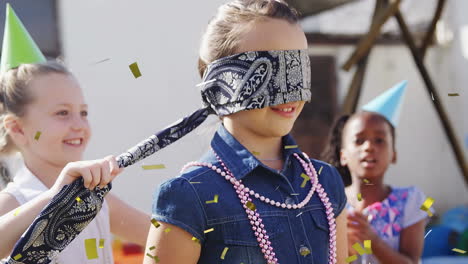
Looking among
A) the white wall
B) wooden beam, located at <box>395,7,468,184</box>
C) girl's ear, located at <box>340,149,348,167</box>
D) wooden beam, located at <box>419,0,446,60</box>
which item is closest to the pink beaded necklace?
the white wall

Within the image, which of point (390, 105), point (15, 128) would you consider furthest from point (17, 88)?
point (390, 105)

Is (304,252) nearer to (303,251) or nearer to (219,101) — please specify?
(303,251)

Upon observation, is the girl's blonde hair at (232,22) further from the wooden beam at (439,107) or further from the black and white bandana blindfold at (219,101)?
the wooden beam at (439,107)

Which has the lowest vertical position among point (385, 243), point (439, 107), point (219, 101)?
point (385, 243)

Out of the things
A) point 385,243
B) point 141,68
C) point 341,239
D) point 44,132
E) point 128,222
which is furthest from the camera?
point 141,68

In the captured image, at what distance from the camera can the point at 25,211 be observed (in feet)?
5.73

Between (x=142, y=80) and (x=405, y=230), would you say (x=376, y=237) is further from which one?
(x=142, y=80)

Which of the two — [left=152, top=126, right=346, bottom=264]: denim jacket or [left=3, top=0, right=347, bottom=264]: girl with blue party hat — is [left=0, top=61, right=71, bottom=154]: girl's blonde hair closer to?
[left=3, top=0, right=347, bottom=264]: girl with blue party hat

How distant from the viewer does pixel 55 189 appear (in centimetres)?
168

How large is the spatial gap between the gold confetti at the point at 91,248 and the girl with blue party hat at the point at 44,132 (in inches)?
0.7

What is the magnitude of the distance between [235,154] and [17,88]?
0.98 meters

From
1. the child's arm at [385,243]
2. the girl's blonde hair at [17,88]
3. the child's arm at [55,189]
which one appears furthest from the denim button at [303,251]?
the girl's blonde hair at [17,88]

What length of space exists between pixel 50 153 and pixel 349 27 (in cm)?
496

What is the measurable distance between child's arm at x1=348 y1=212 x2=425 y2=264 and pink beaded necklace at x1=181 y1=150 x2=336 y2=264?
736 millimetres
